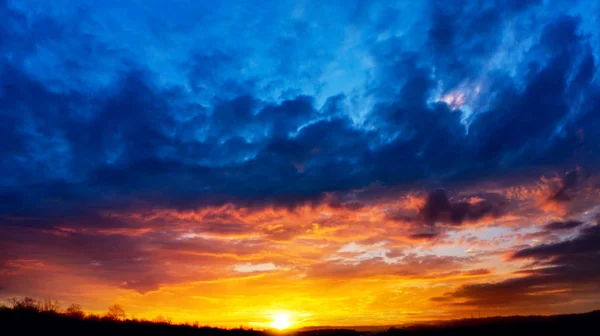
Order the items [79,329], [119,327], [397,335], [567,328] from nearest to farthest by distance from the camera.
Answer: [79,329] < [567,328] < [119,327] < [397,335]

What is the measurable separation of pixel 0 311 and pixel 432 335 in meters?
37.9

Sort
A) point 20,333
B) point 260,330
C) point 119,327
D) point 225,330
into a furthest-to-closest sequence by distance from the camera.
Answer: point 260,330 < point 225,330 < point 119,327 < point 20,333

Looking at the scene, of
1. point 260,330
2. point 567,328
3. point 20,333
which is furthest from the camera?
point 260,330

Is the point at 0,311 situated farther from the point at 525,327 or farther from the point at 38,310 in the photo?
the point at 525,327

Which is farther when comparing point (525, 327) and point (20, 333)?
point (525, 327)

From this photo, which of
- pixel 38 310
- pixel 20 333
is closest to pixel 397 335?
pixel 20 333

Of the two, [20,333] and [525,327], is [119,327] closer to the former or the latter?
[20,333]

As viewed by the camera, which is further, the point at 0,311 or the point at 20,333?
the point at 0,311

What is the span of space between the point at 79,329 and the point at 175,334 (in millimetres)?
8515

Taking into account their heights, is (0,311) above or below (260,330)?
above

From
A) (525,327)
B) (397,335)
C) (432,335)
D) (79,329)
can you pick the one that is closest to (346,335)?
(397,335)

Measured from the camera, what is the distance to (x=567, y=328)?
31188mm

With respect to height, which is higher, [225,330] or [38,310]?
[38,310]

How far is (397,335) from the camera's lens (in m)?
37.2
